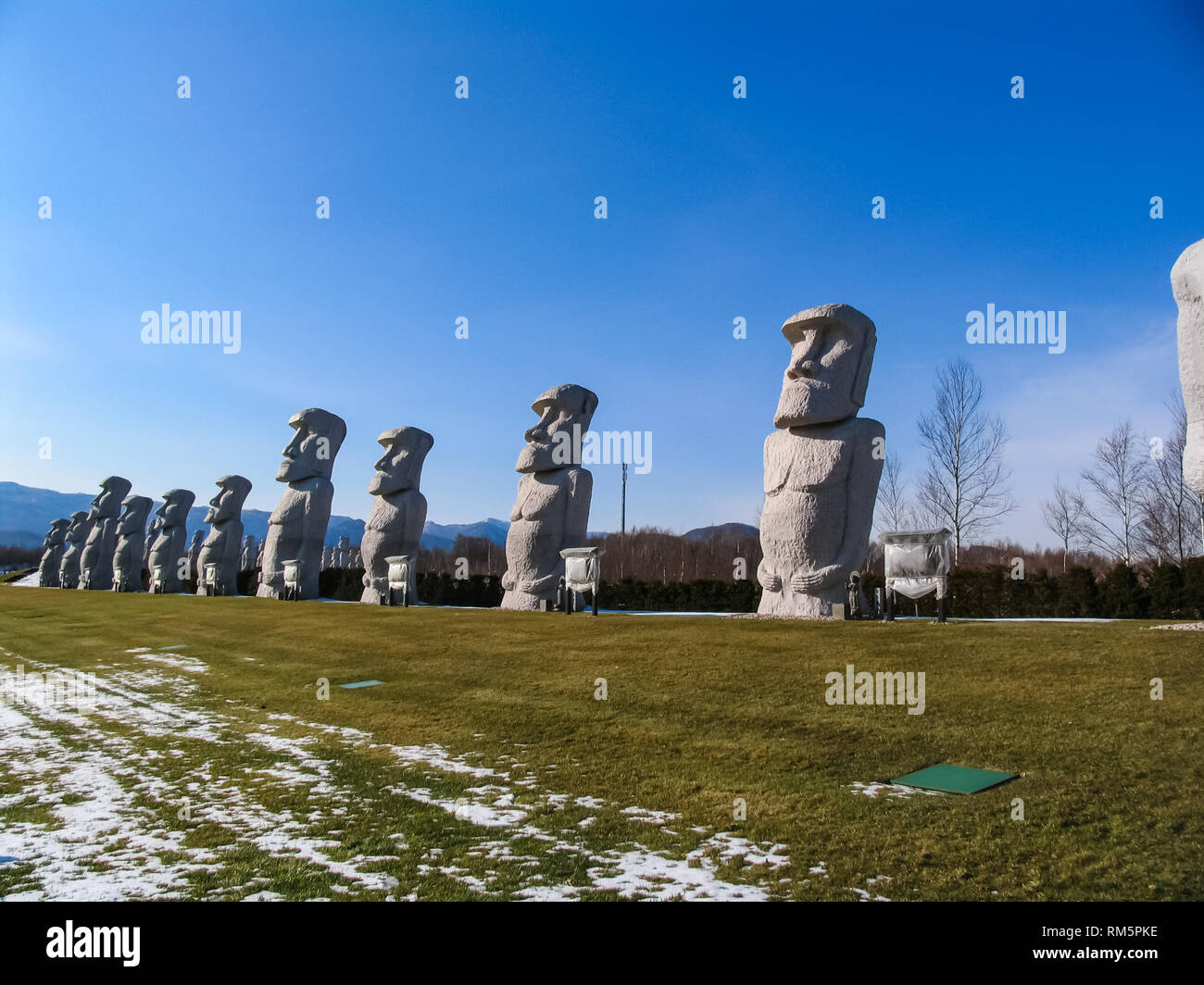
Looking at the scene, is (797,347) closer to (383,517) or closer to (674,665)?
(674,665)

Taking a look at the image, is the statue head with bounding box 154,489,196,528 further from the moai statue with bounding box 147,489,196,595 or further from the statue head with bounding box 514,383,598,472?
the statue head with bounding box 514,383,598,472

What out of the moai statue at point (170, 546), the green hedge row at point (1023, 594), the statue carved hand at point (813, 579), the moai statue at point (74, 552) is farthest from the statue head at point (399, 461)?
the moai statue at point (74, 552)

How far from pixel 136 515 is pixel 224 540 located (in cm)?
903

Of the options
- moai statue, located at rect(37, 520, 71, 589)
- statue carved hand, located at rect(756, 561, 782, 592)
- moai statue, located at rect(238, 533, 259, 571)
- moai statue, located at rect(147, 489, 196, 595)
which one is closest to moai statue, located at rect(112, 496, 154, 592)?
moai statue, located at rect(147, 489, 196, 595)

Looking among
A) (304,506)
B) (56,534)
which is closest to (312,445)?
(304,506)

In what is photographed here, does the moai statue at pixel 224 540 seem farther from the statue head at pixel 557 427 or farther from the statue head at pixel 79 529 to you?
the statue head at pixel 79 529

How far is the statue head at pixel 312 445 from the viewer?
76.9ft

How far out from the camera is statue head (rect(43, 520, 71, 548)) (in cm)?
4234

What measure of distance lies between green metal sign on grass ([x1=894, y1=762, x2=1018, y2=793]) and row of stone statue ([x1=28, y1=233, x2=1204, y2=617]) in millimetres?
3818

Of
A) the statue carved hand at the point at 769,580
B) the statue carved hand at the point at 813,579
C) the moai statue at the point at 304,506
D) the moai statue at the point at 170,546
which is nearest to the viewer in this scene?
the statue carved hand at the point at 813,579
